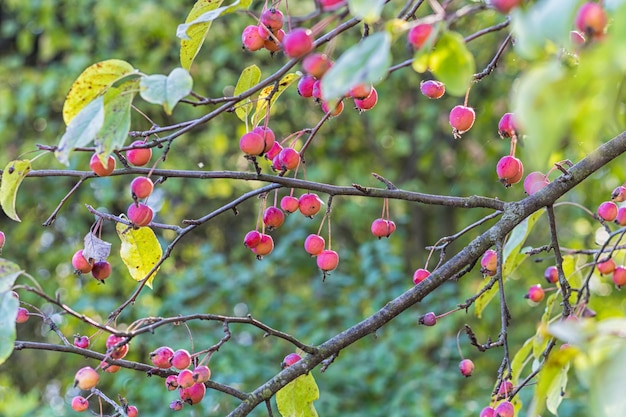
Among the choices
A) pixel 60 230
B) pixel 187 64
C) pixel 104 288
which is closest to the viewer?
pixel 187 64

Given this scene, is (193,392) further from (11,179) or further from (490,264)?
(490,264)

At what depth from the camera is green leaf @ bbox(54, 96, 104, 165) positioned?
55cm

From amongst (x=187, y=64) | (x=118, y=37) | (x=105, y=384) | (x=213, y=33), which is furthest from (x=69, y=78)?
(x=187, y=64)

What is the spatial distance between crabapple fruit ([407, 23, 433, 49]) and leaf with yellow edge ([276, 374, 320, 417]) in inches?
17.6

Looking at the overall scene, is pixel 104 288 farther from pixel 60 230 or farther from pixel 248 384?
pixel 248 384

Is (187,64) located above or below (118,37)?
above

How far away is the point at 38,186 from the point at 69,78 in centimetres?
43

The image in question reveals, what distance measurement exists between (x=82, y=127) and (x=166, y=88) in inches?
2.5

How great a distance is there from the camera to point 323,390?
7.16 feet

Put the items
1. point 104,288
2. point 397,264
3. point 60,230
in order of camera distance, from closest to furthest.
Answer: point 397,264 → point 104,288 → point 60,230

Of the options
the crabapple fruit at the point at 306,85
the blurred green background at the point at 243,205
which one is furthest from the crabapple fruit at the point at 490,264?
the blurred green background at the point at 243,205

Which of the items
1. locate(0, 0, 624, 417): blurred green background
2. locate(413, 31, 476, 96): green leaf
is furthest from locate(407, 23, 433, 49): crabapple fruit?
locate(0, 0, 624, 417): blurred green background

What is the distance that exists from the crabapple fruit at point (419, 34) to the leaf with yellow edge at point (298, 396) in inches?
17.6

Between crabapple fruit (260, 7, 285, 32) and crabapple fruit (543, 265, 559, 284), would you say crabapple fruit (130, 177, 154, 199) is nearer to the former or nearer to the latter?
crabapple fruit (260, 7, 285, 32)
